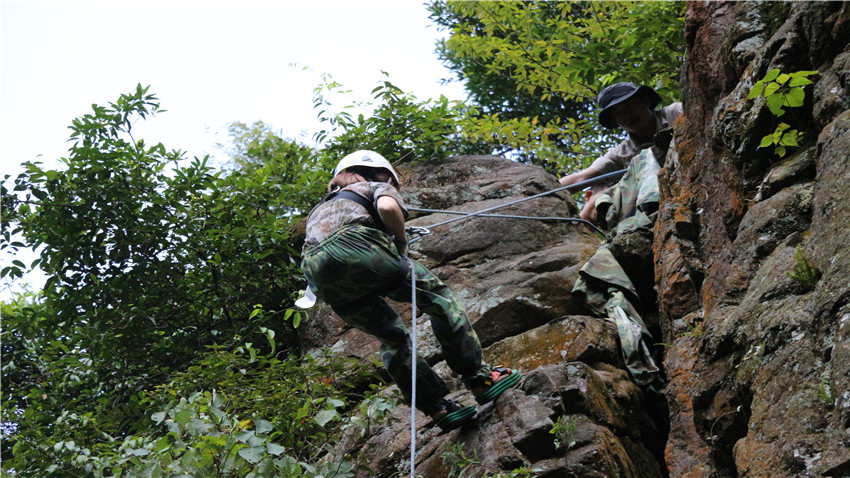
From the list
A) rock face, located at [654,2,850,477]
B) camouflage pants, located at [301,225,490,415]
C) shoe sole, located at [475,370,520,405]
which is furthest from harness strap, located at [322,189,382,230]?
rock face, located at [654,2,850,477]

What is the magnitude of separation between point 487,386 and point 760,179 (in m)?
2.09

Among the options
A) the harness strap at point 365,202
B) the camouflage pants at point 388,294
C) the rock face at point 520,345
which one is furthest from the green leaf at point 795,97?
the harness strap at point 365,202

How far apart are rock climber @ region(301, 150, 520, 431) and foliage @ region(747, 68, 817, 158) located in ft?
6.75

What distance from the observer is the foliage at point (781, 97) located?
13.8 feet

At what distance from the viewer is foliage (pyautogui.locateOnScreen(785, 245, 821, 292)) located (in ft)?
12.8

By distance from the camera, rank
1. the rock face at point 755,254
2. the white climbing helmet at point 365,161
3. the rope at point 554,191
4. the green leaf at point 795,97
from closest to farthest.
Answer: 1. the rock face at point 755,254
2. the green leaf at point 795,97
3. the white climbing helmet at point 365,161
4. the rope at point 554,191

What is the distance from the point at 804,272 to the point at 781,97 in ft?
3.31

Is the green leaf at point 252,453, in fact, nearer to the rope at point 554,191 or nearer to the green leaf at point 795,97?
the green leaf at point 795,97

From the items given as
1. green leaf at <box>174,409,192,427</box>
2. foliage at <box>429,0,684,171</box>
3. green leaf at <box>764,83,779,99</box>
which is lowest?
green leaf at <box>174,409,192,427</box>

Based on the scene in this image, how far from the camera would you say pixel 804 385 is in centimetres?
357

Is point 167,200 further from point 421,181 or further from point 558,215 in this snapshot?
point 558,215

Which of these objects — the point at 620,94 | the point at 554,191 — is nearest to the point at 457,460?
the point at 554,191

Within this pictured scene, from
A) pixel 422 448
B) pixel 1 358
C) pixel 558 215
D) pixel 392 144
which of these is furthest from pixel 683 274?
pixel 1 358

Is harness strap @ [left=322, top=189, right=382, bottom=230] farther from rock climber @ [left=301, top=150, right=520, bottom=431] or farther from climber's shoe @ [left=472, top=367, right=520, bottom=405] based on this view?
climber's shoe @ [left=472, top=367, right=520, bottom=405]
